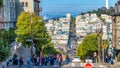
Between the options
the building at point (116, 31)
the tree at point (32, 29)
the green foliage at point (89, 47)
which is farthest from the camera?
the green foliage at point (89, 47)

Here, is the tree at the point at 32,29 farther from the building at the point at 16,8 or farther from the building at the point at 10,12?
the building at the point at 16,8

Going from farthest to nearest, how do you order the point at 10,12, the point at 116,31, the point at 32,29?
the point at 10,12 → the point at 116,31 → the point at 32,29

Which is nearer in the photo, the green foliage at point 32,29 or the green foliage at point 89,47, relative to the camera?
the green foliage at point 32,29

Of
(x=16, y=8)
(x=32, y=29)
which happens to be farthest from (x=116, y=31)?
(x=16, y=8)

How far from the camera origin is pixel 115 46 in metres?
77.1

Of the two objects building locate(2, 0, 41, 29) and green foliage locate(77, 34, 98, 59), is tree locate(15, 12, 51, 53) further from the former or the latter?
green foliage locate(77, 34, 98, 59)

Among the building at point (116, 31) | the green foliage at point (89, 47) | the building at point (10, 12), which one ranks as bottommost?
the green foliage at point (89, 47)

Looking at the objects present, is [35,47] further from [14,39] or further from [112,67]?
[112,67]

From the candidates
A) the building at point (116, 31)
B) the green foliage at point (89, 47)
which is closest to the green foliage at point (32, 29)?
the building at point (116, 31)

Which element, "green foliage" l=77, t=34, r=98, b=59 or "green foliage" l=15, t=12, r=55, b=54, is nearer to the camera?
"green foliage" l=15, t=12, r=55, b=54

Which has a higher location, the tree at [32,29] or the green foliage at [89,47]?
the tree at [32,29]

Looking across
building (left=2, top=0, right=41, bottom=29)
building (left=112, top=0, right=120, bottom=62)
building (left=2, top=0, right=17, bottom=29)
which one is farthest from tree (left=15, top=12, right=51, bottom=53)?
building (left=112, top=0, right=120, bottom=62)

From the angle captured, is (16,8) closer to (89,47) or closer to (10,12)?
(10,12)

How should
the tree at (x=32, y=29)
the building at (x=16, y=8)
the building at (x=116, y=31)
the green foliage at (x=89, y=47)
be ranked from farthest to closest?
the green foliage at (x=89, y=47), the building at (x=16, y=8), the building at (x=116, y=31), the tree at (x=32, y=29)
